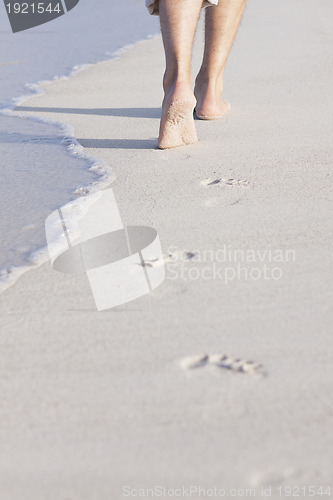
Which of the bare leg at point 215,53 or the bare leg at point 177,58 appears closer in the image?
the bare leg at point 177,58

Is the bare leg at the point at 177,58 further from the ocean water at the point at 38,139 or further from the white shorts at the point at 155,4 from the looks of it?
the ocean water at the point at 38,139

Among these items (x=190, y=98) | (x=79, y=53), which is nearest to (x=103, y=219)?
(x=190, y=98)

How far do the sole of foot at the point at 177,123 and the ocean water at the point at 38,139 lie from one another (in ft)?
0.78

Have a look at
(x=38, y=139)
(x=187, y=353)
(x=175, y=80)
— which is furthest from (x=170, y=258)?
(x=38, y=139)

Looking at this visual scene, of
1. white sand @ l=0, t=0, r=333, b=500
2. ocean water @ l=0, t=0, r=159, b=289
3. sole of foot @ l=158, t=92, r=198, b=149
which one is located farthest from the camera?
sole of foot @ l=158, t=92, r=198, b=149

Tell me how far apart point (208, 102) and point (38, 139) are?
26.6 inches

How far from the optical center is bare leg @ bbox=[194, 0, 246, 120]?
2.61 meters

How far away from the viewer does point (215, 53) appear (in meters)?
2.63

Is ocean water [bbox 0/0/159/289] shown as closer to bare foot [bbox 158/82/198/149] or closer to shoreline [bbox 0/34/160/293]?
shoreline [bbox 0/34/160/293]

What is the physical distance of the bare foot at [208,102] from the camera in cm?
265

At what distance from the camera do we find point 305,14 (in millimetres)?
4914

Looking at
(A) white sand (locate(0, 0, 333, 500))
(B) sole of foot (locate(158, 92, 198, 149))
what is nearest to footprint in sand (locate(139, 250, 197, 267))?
(A) white sand (locate(0, 0, 333, 500))

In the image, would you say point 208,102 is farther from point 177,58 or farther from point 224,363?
point 224,363

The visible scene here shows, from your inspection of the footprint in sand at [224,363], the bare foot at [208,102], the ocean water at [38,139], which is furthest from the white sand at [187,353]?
the bare foot at [208,102]
